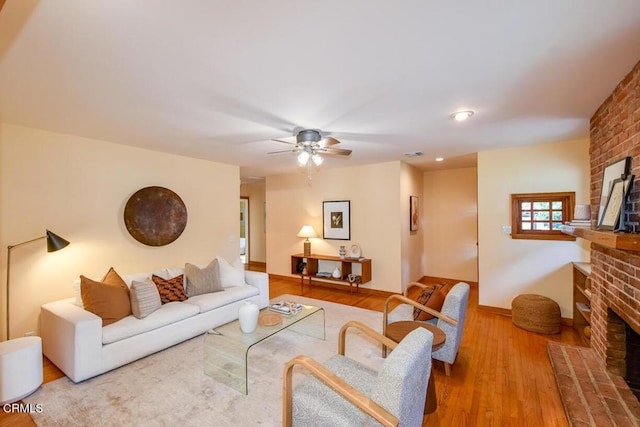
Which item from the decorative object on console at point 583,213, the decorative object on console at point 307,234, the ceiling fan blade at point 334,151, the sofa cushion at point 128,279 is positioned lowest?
the sofa cushion at point 128,279

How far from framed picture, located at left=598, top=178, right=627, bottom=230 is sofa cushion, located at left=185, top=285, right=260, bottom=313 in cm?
387

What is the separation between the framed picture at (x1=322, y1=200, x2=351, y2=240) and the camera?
562 centimetres

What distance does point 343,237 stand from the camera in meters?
5.68

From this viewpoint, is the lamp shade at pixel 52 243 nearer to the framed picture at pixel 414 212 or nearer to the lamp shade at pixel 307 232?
the lamp shade at pixel 307 232

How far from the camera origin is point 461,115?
2.67 metres

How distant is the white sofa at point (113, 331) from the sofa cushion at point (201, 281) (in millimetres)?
120

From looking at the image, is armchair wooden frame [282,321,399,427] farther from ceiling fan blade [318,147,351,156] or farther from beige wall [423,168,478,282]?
beige wall [423,168,478,282]

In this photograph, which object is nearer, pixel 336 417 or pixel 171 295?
pixel 336 417

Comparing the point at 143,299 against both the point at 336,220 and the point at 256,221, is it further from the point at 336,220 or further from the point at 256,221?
the point at 256,221

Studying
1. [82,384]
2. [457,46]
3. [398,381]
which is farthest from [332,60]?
[82,384]

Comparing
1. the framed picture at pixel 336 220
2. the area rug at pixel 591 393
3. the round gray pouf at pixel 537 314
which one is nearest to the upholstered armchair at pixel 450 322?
the area rug at pixel 591 393

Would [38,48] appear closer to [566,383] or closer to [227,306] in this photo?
[227,306]

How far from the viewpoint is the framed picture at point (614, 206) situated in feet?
6.31

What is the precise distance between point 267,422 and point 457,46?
2.79 meters
